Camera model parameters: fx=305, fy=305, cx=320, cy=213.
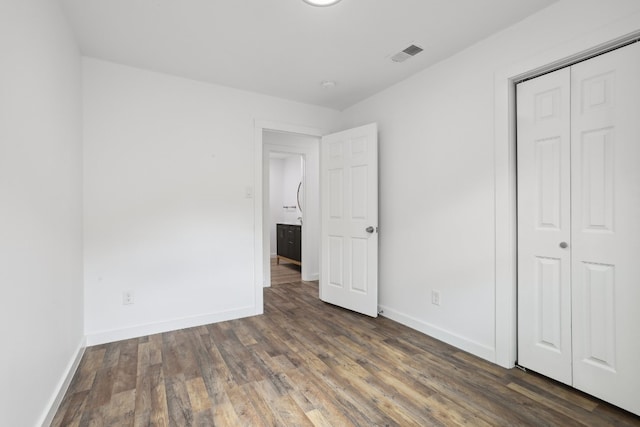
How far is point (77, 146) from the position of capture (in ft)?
7.80

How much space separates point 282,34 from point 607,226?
2.43 metres

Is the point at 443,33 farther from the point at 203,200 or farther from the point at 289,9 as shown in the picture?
the point at 203,200

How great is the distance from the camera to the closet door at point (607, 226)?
166 centimetres

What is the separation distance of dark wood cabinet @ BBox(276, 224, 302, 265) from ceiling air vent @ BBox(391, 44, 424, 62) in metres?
3.43

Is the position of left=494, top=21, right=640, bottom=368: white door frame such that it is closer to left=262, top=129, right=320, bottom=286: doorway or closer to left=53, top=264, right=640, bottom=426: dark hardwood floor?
left=53, top=264, right=640, bottom=426: dark hardwood floor

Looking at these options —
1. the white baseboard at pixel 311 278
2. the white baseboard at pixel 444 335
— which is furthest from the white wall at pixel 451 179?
the white baseboard at pixel 311 278

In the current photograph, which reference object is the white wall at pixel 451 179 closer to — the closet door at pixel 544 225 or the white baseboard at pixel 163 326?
the closet door at pixel 544 225

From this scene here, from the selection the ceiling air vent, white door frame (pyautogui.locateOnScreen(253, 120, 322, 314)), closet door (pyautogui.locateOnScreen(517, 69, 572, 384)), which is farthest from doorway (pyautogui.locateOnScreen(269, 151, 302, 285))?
closet door (pyautogui.locateOnScreen(517, 69, 572, 384))

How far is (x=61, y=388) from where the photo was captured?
1.83 m

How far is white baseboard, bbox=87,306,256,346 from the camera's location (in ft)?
8.51

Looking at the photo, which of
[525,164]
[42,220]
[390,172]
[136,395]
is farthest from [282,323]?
[525,164]

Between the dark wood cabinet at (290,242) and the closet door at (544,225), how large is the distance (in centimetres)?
380

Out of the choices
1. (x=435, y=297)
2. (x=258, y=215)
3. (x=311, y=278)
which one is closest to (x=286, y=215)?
(x=311, y=278)

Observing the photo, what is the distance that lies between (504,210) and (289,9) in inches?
79.1
